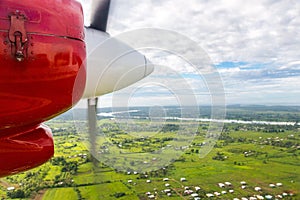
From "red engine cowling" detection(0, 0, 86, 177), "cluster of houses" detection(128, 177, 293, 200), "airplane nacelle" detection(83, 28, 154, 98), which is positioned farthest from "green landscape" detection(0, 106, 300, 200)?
"red engine cowling" detection(0, 0, 86, 177)

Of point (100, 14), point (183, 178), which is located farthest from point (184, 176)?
point (100, 14)

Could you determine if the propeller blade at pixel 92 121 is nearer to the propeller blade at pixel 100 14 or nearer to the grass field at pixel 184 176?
the propeller blade at pixel 100 14

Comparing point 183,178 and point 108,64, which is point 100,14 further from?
point 183,178

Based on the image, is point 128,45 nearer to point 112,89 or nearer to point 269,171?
point 112,89

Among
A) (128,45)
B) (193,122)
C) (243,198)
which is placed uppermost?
(128,45)

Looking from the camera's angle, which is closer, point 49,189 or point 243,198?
point 49,189

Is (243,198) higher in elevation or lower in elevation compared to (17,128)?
lower

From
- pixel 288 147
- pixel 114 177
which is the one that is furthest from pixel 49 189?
pixel 288 147
